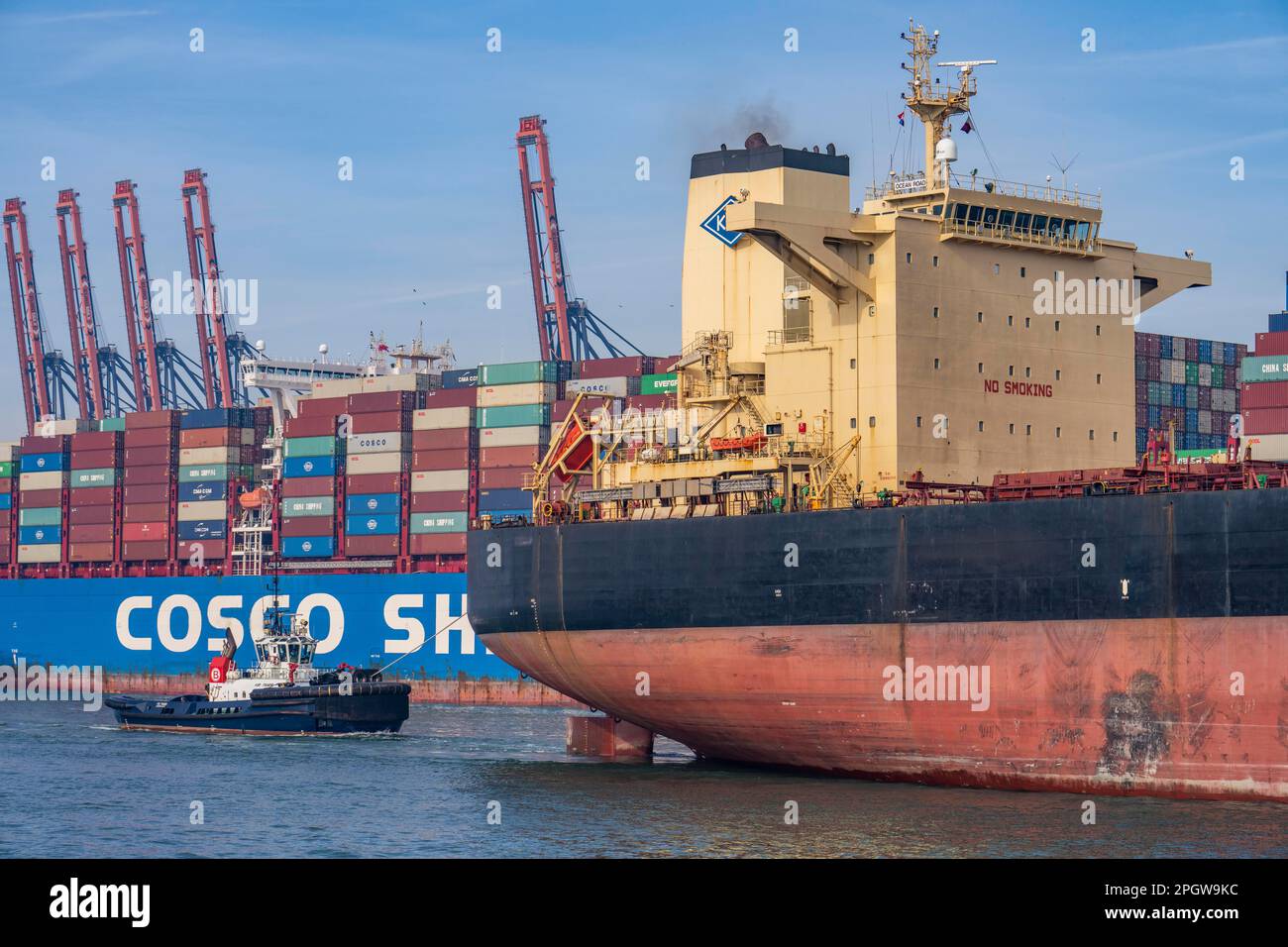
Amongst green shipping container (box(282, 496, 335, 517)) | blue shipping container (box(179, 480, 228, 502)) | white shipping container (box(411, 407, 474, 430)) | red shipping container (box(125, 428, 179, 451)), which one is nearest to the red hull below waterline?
white shipping container (box(411, 407, 474, 430))

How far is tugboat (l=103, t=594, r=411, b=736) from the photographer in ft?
172

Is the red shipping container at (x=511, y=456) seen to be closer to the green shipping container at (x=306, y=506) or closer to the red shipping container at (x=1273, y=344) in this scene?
the green shipping container at (x=306, y=506)

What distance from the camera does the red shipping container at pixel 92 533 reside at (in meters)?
84.1

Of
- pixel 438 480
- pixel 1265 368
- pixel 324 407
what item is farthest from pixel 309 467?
pixel 1265 368

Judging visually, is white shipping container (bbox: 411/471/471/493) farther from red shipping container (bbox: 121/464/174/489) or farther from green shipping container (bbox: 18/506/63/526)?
green shipping container (bbox: 18/506/63/526)

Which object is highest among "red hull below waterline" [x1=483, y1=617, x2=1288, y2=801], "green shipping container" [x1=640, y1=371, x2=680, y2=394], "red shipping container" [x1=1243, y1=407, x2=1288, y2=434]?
"green shipping container" [x1=640, y1=371, x2=680, y2=394]

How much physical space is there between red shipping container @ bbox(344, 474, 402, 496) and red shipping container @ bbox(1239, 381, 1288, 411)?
3925 centimetres

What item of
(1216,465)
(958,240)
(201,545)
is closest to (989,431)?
(958,240)

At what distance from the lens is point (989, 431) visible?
130 feet

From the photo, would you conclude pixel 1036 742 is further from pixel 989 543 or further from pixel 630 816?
pixel 630 816

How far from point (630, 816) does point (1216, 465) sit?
1352 centimetres

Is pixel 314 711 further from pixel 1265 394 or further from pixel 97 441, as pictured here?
pixel 97 441
